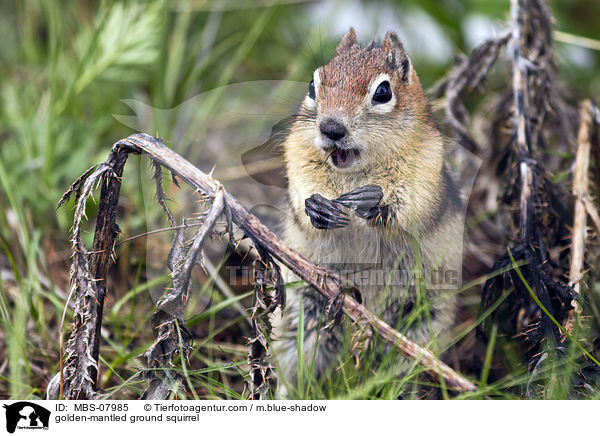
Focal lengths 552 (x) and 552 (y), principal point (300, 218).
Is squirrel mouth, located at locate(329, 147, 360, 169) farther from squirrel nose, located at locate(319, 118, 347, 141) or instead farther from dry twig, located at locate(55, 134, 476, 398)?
dry twig, located at locate(55, 134, 476, 398)

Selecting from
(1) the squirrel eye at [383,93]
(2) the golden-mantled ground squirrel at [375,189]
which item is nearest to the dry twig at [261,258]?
(2) the golden-mantled ground squirrel at [375,189]

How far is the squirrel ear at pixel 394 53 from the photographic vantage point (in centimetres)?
166

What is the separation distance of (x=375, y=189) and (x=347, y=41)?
1.64 ft

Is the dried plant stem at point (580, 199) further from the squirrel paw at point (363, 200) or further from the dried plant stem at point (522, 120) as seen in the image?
the squirrel paw at point (363, 200)

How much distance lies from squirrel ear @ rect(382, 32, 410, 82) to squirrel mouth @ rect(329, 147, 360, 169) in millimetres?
297

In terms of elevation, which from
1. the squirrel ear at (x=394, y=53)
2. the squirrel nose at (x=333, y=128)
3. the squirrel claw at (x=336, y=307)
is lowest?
the squirrel claw at (x=336, y=307)

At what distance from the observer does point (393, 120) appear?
5.54 ft

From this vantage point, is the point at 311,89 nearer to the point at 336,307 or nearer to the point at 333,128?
the point at 333,128

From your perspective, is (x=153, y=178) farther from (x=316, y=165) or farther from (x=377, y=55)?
(x=377, y=55)

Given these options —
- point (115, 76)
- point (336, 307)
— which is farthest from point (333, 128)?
point (115, 76)

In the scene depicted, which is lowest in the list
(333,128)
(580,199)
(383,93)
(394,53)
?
(580,199)
